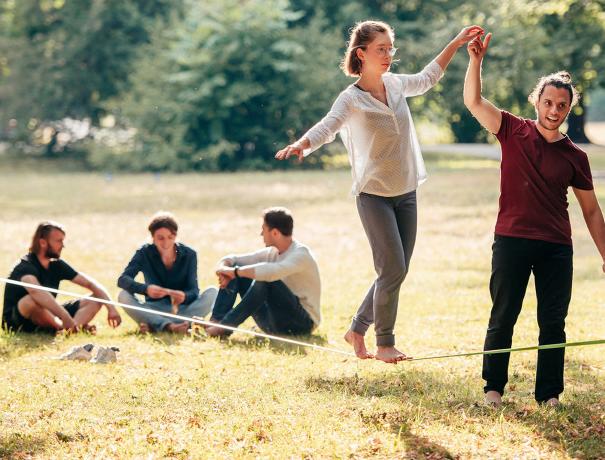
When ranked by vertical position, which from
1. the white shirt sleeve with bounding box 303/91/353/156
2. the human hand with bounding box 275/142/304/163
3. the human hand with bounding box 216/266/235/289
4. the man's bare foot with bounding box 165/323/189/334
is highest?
the white shirt sleeve with bounding box 303/91/353/156

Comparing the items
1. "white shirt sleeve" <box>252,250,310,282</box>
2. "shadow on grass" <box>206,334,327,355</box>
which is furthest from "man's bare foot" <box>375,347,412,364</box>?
"white shirt sleeve" <box>252,250,310,282</box>

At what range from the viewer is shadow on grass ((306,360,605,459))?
16.3ft

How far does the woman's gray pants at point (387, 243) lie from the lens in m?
6.02

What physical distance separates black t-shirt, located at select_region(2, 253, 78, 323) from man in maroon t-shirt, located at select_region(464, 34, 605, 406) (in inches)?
155

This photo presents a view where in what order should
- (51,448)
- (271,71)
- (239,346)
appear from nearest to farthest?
(51,448) → (239,346) → (271,71)

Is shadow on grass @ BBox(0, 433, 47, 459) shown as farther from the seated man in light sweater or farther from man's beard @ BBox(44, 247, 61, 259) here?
man's beard @ BBox(44, 247, 61, 259)

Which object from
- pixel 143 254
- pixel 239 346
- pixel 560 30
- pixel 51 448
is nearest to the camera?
pixel 51 448

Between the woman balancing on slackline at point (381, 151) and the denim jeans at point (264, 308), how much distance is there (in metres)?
1.91

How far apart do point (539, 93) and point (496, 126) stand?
28cm

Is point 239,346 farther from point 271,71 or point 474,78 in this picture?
point 271,71

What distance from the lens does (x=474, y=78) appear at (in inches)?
219

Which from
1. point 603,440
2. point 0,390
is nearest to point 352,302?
point 0,390

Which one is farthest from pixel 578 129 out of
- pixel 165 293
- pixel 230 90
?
pixel 165 293

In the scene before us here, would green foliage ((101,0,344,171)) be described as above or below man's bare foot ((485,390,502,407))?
above
